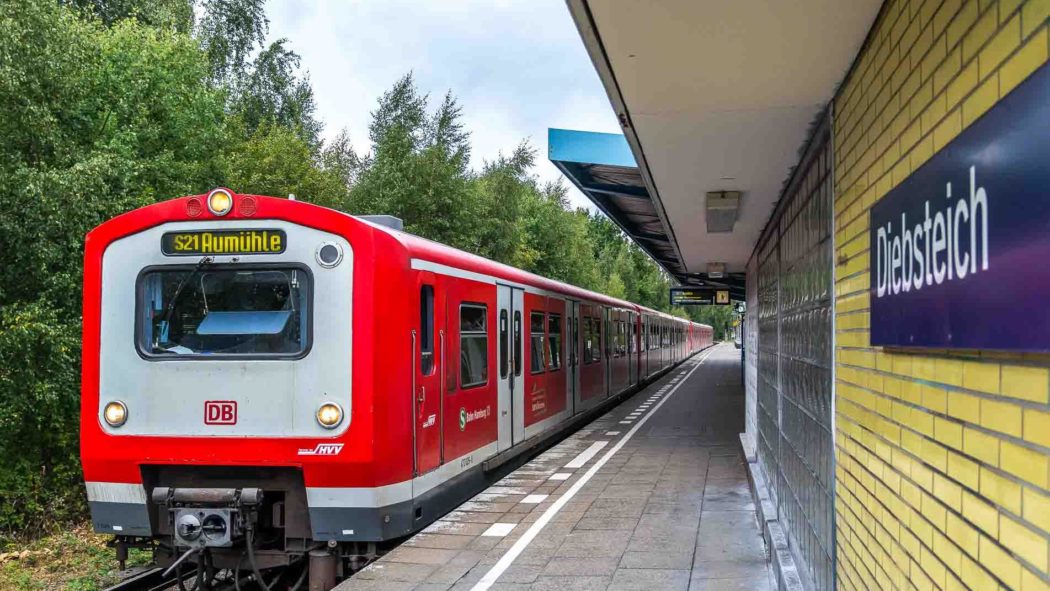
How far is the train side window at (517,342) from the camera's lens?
35.0ft

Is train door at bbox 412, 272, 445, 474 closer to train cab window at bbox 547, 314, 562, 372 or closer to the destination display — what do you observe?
the destination display

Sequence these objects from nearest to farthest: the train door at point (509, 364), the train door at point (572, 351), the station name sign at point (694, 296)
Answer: the train door at point (509, 364) → the train door at point (572, 351) → the station name sign at point (694, 296)

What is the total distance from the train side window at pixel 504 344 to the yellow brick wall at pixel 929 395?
6.11 m

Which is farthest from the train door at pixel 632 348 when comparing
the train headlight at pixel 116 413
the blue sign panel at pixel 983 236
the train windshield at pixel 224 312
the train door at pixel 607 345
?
the blue sign panel at pixel 983 236

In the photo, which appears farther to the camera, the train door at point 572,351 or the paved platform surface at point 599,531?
the train door at point 572,351

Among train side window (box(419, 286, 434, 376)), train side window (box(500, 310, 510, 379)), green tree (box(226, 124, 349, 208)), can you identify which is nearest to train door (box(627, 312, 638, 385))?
green tree (box(226, 124, 349, 208))

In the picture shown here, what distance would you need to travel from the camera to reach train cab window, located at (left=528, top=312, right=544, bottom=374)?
454 inches

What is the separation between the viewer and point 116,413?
6.43 metres

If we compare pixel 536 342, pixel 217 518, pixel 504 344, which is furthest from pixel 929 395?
pixel 536 342

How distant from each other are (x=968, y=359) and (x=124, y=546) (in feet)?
20.5

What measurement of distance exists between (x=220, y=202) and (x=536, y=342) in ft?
19.8

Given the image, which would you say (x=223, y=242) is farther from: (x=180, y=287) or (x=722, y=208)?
(x=722, y=208)

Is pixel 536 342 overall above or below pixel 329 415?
above

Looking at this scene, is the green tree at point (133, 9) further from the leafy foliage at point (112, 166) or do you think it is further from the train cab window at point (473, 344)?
the train cab window at point (473, 344)
